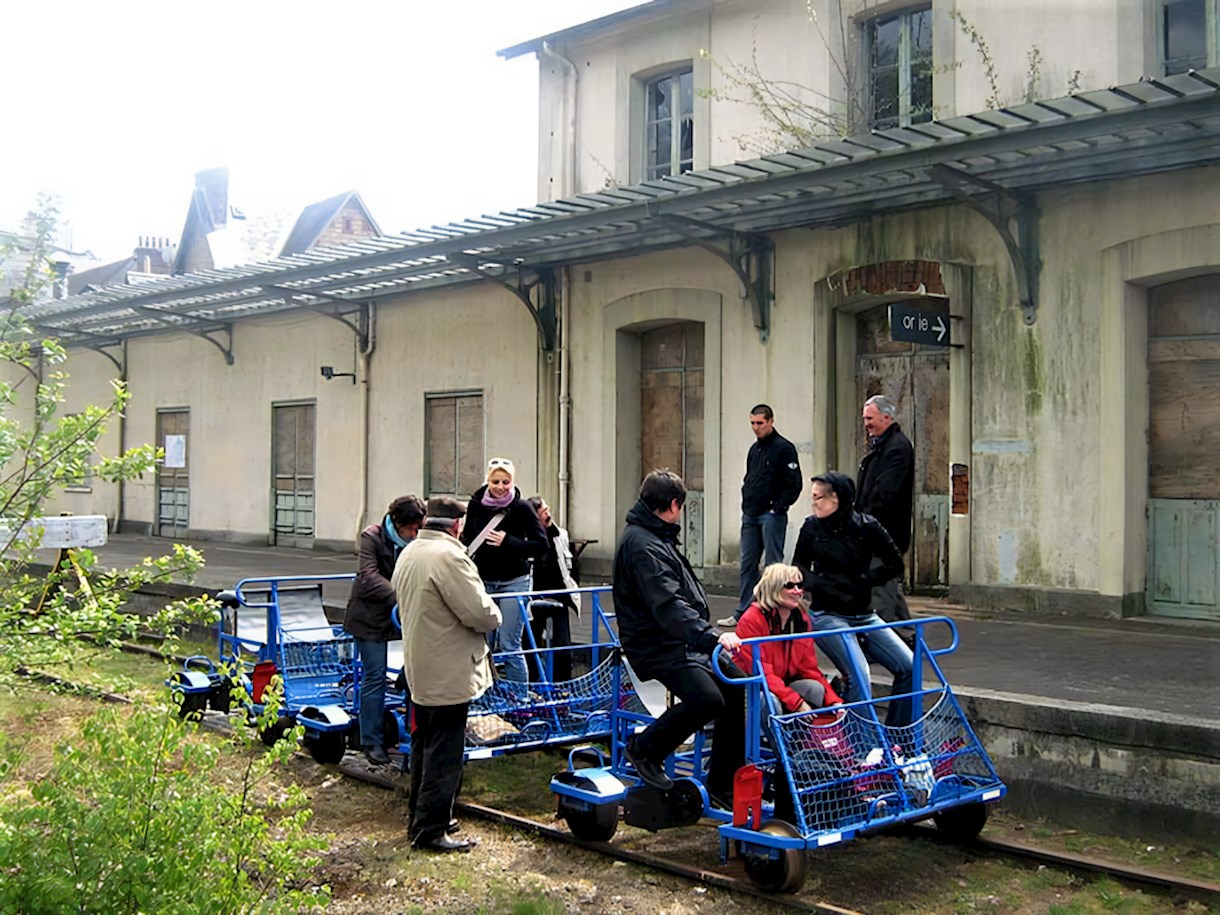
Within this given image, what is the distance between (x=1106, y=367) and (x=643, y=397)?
20.0 ft

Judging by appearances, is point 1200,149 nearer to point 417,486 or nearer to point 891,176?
point 891,176

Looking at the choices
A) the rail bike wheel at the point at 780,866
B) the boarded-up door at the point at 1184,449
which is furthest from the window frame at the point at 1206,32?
the rail bike wheel at the point at 780,866

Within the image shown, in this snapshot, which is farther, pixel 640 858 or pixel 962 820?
pixel 962 820

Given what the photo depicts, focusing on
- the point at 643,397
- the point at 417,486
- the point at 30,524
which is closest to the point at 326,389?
the point at 417,486

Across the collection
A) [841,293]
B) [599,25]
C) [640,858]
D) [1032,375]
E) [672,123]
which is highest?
[599,25]

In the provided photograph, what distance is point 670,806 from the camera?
19.4ft

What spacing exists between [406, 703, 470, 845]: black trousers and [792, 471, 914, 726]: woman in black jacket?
201 centimetres

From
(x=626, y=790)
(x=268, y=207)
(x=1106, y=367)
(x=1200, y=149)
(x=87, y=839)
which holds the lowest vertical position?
(x=626, y=790)

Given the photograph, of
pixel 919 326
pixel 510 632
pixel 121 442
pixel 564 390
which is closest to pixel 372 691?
pixel 510 632

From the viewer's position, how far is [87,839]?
3.64 m

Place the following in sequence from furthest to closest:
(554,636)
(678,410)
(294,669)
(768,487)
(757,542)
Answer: (678,410) < (757,542) < (768,487) < (554,636) < (294,669)

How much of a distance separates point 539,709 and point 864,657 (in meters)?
2.02

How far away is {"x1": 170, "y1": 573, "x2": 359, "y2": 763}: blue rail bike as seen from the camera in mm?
7984

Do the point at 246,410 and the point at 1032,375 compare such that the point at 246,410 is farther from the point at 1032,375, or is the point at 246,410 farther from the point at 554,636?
the point at 1032,375
